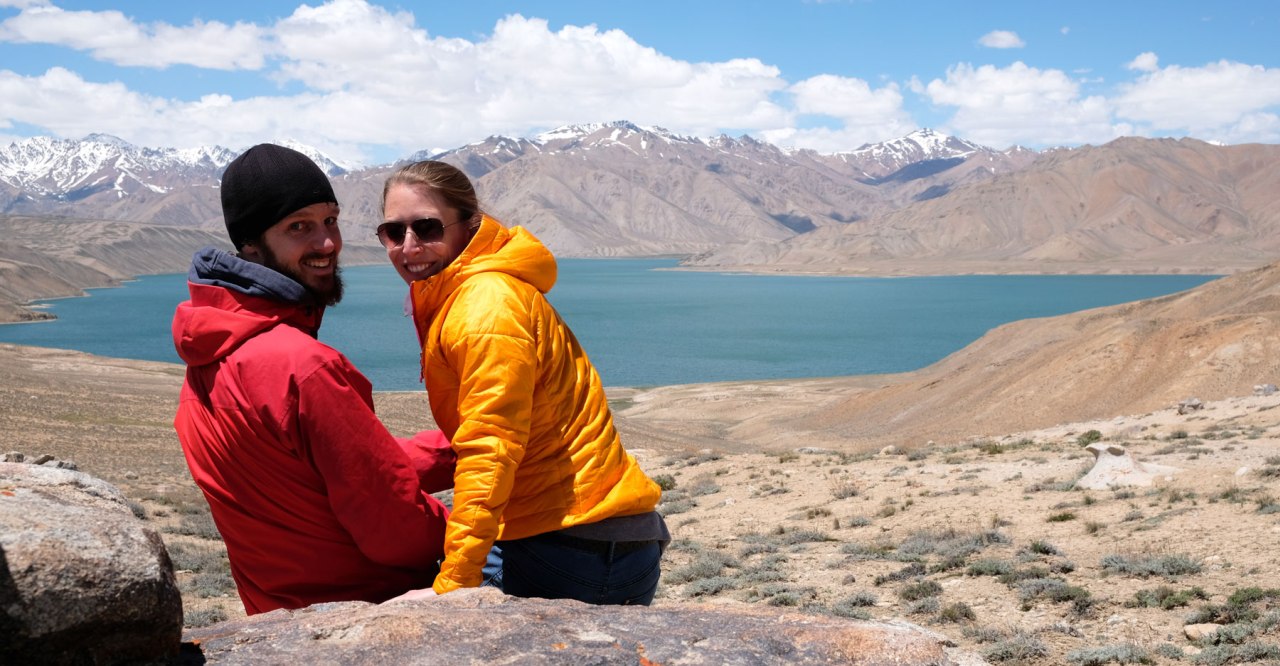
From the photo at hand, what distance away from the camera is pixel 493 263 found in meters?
3.31

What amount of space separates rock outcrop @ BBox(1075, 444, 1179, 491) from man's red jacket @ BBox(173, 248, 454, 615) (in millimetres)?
11679

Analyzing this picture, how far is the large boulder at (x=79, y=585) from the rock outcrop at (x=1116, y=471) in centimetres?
1245

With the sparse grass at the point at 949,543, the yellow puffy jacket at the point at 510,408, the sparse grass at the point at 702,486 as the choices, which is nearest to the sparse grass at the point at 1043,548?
the sparse grass at the point at 949,543

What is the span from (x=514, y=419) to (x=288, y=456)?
659 millimetres

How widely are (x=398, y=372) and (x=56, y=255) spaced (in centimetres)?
15614

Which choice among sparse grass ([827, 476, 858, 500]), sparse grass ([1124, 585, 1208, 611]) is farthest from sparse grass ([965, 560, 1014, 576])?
sparse grass ([827, 476, 858, 500])

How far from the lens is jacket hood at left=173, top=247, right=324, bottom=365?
2896 mm

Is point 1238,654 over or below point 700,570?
over

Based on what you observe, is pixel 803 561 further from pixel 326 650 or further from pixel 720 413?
pixel 720 413

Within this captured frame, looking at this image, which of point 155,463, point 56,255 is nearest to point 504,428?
point 155,463

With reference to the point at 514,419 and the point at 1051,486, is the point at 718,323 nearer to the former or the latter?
the point at 1051,486

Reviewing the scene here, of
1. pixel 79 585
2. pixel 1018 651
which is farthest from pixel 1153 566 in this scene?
pixel 79 585

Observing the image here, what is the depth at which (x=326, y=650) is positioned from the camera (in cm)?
241

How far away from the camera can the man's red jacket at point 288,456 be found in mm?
2777
